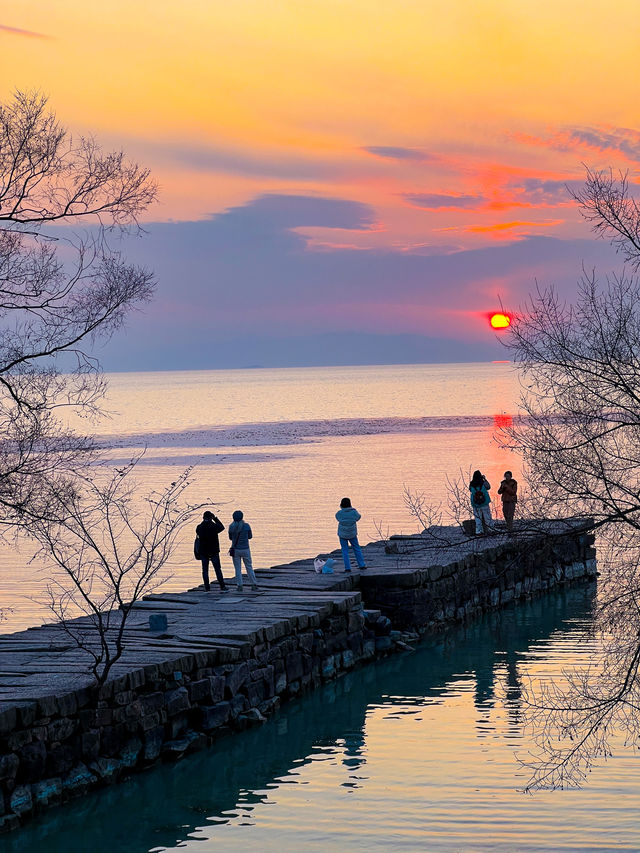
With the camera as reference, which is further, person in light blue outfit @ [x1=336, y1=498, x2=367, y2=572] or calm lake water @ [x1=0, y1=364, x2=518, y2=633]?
calm lake water @ [x1=0, y1=364, x2=518, y2=633]

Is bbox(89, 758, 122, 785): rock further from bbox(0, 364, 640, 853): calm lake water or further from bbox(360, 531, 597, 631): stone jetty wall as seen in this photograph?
bbox(360, 531, 597, 631): stone jetty wall

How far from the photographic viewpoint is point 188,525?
1854 inches

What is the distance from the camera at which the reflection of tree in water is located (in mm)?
15789

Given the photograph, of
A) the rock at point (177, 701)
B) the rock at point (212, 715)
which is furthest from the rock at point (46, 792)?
the rock at point (212, 715)

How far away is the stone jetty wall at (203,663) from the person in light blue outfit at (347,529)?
0.53 m

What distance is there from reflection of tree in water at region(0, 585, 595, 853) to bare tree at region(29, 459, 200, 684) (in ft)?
6.46

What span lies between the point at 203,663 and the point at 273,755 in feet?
6.29

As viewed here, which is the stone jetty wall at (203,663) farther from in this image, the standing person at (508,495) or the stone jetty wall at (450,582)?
the standing person at (508,495)

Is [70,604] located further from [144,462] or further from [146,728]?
[144,462]

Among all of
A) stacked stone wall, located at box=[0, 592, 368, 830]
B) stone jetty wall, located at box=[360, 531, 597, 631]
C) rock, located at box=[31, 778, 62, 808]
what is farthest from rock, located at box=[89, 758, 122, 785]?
stone jetty wall, located at box=[360, 531, 597, 631]

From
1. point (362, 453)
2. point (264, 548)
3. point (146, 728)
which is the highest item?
point (362, 453)

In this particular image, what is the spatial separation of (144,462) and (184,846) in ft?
210

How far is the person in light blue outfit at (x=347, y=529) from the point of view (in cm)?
2820

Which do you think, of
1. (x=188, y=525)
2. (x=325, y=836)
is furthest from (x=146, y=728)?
(x=188, y=525)
